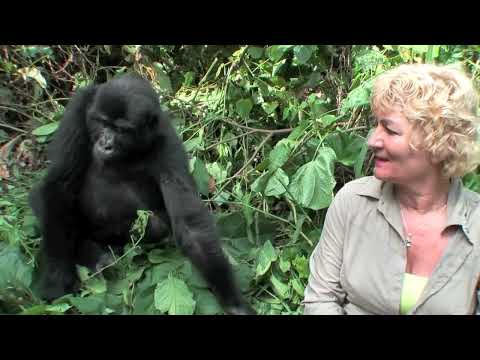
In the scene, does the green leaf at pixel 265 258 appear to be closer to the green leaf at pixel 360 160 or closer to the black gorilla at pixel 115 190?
the black gorilla at pixel 115 190

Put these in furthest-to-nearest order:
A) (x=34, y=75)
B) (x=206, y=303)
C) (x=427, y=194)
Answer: (x=34, y=75) → (x=206, y=303) → (x=427, y=194)

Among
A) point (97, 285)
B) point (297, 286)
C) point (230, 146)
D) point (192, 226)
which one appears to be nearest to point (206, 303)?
point (192, 226)

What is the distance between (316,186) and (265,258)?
0.58 metres

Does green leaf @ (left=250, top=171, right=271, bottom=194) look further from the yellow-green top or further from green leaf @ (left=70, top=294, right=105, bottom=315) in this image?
the yellow-green top

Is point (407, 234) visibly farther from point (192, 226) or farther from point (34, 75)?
point (34, 75)

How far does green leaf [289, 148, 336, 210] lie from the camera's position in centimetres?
373

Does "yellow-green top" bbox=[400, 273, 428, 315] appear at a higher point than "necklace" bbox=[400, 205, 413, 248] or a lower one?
lower

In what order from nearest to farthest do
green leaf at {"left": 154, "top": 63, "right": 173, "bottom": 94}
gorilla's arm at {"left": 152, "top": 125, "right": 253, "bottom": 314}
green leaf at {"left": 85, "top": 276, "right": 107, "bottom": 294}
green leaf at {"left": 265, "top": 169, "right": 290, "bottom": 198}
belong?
gorilla's arm at {"left": 152, "top": 125, "right": 253, "bottom": 314}
green leaf at {"left": 85, "top": 276, "right": 107, "bottom": 294}
green leaf at {"left": 265, "top": 169, "right": 290, "bottom": 198}
green leaf at {"left": 154, "top": 63, "right": 173, "bottom": 94}

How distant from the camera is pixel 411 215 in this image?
109 inches

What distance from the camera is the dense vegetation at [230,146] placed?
142 inches

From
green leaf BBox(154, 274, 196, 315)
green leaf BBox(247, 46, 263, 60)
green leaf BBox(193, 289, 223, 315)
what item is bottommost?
green leaf BBox(193, 289, 223, 315)

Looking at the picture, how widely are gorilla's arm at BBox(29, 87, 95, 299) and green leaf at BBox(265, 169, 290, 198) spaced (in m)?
1.29

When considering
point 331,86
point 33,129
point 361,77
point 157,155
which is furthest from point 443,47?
point 33,129

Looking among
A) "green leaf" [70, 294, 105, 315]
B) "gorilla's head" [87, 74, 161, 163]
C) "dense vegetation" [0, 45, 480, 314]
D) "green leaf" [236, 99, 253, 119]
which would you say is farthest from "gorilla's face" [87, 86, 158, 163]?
"green leaf" [236, 99, 253, 119]
